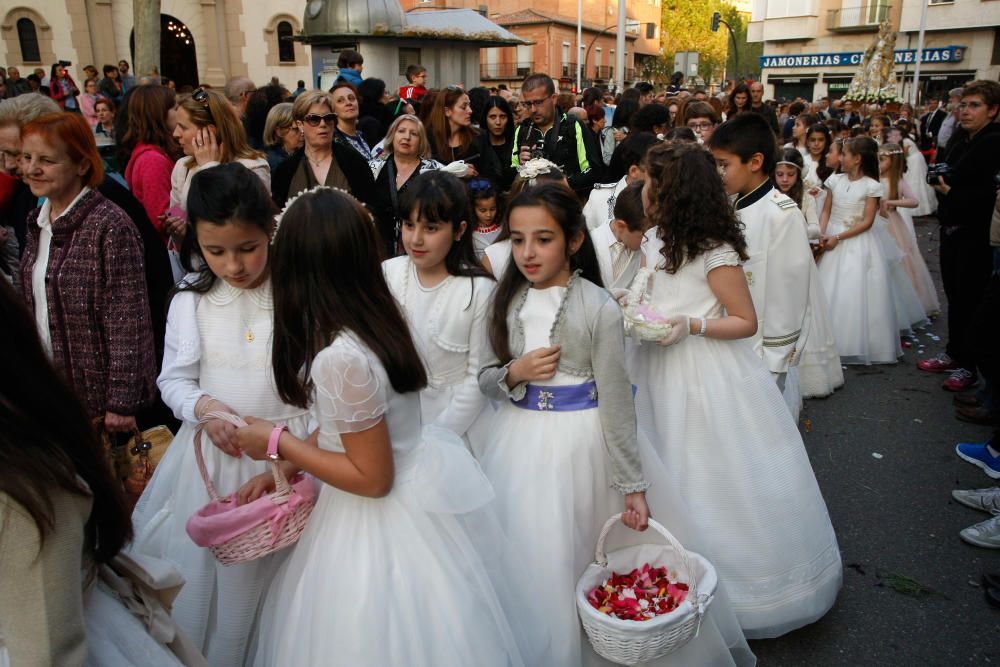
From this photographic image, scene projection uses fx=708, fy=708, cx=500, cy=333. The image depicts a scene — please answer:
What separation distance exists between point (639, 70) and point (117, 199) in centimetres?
7002

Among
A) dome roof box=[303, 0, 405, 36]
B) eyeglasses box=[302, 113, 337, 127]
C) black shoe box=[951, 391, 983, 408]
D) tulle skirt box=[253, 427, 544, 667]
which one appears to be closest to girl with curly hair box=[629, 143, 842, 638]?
tulle skirt box=[253, 427, 544, 667]

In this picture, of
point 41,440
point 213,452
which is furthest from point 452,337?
point 41,440

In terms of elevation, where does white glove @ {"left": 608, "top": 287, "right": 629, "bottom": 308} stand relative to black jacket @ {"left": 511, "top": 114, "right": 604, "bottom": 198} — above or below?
below

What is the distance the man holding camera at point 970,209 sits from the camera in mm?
5906

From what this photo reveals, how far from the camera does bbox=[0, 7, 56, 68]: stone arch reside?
2392cm

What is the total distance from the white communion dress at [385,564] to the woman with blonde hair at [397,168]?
3403 millimetres

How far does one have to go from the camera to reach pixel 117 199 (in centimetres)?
350

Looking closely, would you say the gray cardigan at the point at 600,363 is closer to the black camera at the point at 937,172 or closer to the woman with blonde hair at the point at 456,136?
the woman with blonde hair at the point at 456,136

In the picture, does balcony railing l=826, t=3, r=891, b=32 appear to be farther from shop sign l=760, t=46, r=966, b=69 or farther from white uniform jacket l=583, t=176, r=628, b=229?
white uniform jacket l=583, t=176, r=628, b=229

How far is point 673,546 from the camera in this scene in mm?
2586

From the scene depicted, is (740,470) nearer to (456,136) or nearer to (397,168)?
(397,168)

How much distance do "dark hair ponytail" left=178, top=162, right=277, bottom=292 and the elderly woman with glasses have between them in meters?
2.84

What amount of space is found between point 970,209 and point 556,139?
145 inches

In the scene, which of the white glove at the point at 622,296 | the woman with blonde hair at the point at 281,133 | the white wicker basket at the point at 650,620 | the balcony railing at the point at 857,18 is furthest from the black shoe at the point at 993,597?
the balcony railing at the point at 857,18
